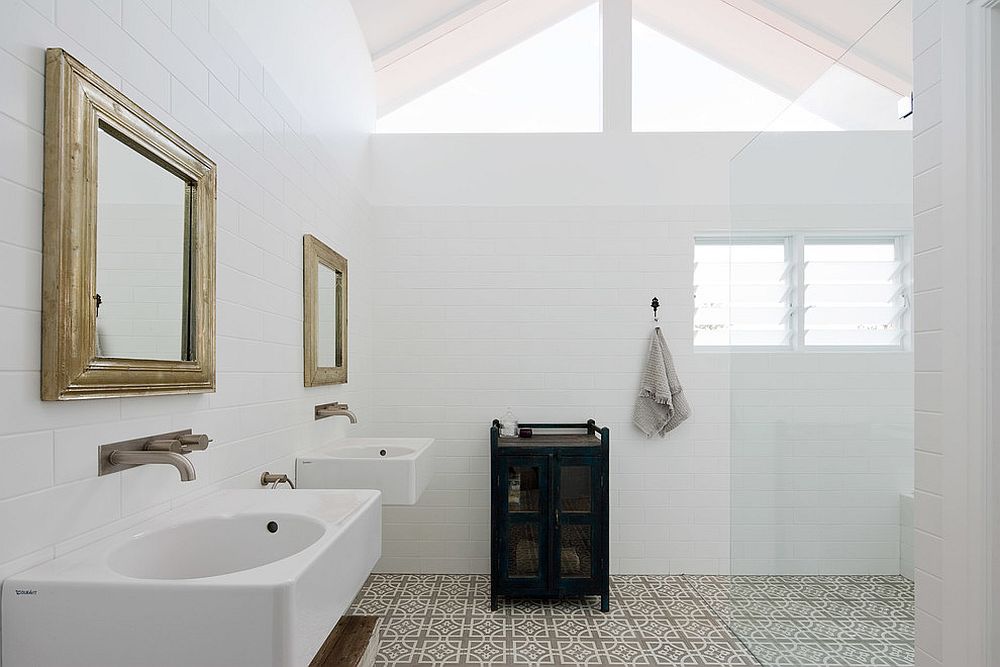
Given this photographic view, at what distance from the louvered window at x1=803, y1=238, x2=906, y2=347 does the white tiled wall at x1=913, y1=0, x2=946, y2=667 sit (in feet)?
1.25

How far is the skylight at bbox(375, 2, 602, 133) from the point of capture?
4137mm

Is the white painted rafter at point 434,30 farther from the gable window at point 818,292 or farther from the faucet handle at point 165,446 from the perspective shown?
the faucet handle at point 165,446

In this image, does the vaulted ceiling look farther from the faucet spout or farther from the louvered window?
the faucet spout

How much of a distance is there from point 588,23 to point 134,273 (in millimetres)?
3435

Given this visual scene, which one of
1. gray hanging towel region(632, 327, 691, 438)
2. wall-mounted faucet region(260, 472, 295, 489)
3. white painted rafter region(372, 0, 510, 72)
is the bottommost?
wall-mounted faucet region(260, 472, 295, 489)

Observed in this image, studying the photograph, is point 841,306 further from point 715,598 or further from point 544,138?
point 544,138

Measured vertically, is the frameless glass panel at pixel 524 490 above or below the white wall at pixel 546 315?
below

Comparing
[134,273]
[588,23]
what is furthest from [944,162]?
[588,23]

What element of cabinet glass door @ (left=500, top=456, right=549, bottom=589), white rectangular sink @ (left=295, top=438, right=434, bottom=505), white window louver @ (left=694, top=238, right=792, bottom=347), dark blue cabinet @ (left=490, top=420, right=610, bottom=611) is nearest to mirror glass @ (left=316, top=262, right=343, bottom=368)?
white rectangular sink @ (left=295, top=438, right=434, bottom=505)

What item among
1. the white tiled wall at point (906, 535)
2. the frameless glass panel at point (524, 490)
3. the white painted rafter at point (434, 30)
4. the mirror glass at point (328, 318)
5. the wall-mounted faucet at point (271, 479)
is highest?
the white painted rafter at point (434, 30)

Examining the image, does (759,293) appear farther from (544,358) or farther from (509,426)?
(509,426)

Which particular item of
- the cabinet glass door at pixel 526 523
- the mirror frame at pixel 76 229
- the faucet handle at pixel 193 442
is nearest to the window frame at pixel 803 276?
the cabinet glass door at pixel 526 523

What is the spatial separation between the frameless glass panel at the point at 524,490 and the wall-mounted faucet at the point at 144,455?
2125 mm

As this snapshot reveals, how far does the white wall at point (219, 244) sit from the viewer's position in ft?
3.88
